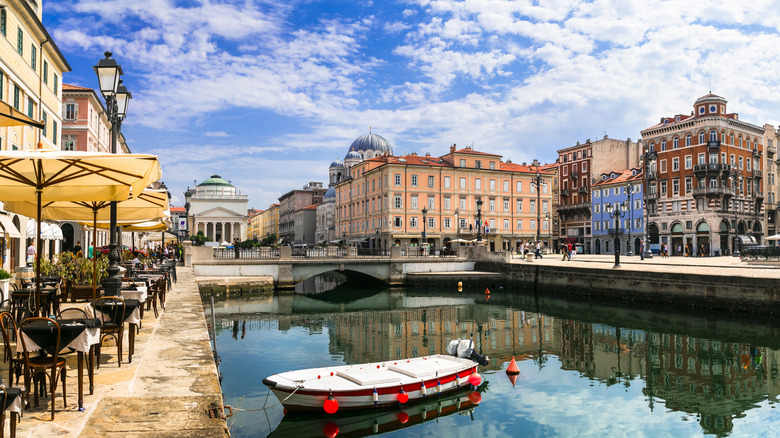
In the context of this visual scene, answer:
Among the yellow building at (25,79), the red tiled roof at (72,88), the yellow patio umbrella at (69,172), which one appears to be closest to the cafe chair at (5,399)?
the yellow patio umbrella at (69,172)

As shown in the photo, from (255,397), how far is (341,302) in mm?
22743

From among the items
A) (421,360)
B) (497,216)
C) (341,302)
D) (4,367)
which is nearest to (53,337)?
(4,367)

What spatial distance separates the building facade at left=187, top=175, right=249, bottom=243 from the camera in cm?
11362

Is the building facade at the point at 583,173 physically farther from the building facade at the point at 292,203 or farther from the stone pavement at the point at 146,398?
the stone pavement at the point at 146,398

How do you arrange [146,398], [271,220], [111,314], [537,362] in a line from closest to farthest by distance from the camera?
[146,398], [111,314], [537,362], [271,220]

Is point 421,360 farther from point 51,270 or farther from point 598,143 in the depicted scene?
point 598,143

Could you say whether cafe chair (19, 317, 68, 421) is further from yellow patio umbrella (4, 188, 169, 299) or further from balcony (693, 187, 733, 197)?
balcony (693, 187, 733, 197)

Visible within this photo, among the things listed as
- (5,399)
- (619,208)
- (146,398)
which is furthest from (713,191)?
(5,399)

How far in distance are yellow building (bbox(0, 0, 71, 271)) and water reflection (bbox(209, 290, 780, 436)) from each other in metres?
11.5

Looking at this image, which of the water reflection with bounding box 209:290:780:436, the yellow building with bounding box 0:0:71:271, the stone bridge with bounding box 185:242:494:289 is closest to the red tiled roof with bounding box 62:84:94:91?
the yellow building with bounding box 0:0:71:271

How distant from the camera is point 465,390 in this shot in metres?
13.6

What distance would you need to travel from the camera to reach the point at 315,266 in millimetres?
40531

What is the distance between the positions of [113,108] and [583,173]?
254 ft

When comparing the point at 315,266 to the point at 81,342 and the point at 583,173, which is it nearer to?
the point at 81,342
